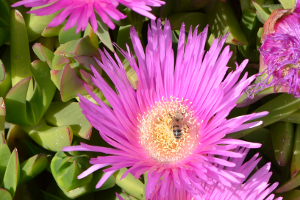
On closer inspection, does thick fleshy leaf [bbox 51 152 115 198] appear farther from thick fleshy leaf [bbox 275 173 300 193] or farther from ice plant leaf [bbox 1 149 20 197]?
thick fleshy leaf [bbox 275 173 300 193]

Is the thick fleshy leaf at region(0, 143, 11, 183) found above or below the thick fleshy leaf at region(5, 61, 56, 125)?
below

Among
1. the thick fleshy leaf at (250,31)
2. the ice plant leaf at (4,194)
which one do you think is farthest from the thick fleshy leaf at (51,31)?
the thick fleshy leaf at (250,31)

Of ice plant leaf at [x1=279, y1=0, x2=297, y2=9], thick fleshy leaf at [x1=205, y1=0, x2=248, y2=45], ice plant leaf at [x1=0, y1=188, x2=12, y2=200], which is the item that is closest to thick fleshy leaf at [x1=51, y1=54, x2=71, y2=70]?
ice plant leaf at [x1=0, y1=188, x2=12, y2=200]

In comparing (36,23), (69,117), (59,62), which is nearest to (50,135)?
(69,117)

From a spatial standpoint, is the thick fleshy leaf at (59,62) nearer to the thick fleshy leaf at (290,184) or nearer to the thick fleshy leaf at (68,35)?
the thick fleshy leaf at (68,35)

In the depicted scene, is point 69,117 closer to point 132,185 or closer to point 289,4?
point 132,185

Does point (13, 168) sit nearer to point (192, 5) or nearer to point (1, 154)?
point (1, 154)
